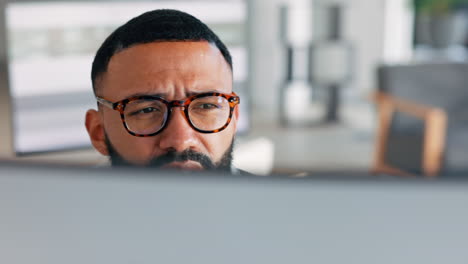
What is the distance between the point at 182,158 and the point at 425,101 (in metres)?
2.25

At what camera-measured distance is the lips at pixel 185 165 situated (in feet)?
0.43

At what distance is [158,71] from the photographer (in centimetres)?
12

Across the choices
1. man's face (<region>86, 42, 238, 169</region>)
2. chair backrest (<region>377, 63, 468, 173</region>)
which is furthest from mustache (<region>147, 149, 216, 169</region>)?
chair backrest (<region>377, 63, 468, 173</region>)

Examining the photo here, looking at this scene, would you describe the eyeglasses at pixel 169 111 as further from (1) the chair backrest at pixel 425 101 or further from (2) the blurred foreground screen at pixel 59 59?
(1) the chair backrest at pixel 425 101

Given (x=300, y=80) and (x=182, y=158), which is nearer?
(x=182, y=158)

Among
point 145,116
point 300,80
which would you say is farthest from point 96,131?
point 300,80

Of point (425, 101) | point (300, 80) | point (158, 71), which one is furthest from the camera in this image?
point (300, 80)

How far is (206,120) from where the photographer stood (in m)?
0.13

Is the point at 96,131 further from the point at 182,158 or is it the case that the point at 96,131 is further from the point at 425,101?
the point at 425,101

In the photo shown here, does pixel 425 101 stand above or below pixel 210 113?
below

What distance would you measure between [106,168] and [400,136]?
212 centimetres

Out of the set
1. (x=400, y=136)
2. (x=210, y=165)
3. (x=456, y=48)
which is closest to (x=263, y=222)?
(x=210, y=165)

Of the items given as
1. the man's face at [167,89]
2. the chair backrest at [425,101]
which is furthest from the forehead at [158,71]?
the chair backrest at [425,101]

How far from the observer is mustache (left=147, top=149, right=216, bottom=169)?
13cm
